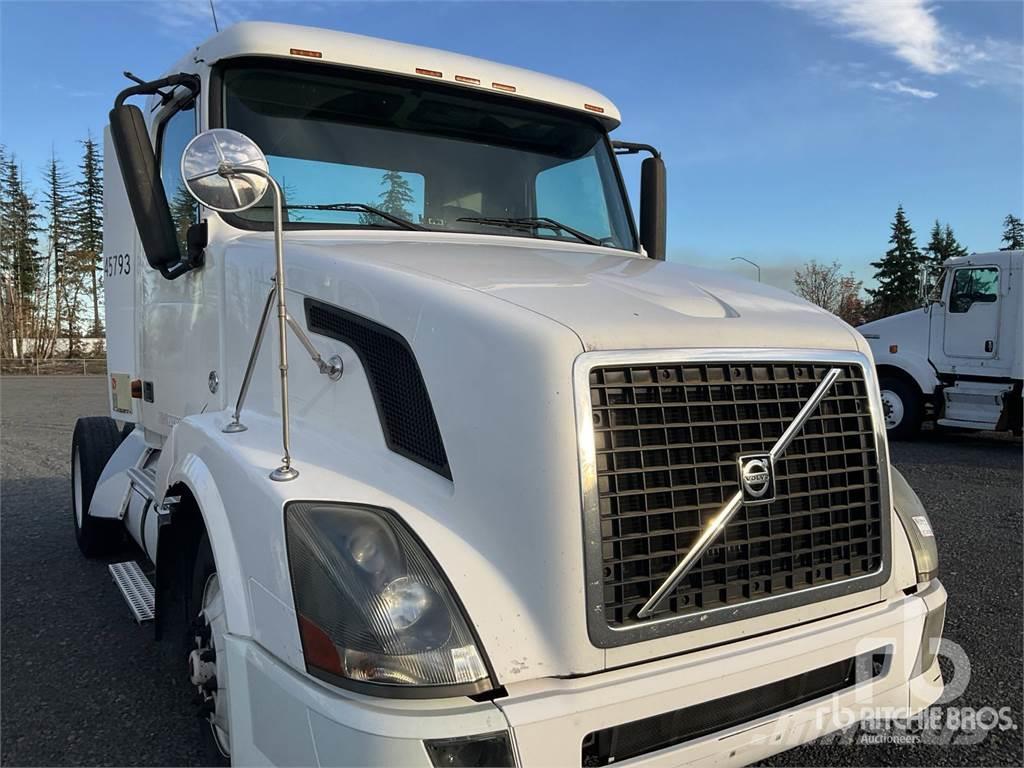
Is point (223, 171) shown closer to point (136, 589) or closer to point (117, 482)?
point (136, 589)

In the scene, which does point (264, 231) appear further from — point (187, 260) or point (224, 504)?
point (224, 504)

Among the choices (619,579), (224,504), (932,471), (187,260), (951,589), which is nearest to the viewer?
(619,579)

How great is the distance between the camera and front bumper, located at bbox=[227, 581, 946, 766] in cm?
175

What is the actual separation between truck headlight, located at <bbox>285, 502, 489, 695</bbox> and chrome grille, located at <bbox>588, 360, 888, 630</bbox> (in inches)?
16.1

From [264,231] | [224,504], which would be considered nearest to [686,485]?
[224,504]

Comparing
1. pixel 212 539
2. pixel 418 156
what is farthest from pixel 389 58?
pixel 212 539

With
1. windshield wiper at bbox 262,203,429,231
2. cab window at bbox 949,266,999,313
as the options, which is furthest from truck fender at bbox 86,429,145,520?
cab window at bbox 949,266,999,313

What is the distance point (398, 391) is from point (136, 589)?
2.50 meters

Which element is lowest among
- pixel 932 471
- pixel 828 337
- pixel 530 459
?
pixel 932 471

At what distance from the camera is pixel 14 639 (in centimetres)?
406

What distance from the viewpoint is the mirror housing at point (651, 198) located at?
4293 millimetres

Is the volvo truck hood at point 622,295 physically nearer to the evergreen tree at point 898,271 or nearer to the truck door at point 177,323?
the truck door at point 177,323

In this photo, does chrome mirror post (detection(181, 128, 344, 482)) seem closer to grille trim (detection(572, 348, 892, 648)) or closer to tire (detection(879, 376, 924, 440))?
grille trim (detection(572, 348, 892, 648))

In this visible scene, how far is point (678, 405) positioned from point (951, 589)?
385 cm
